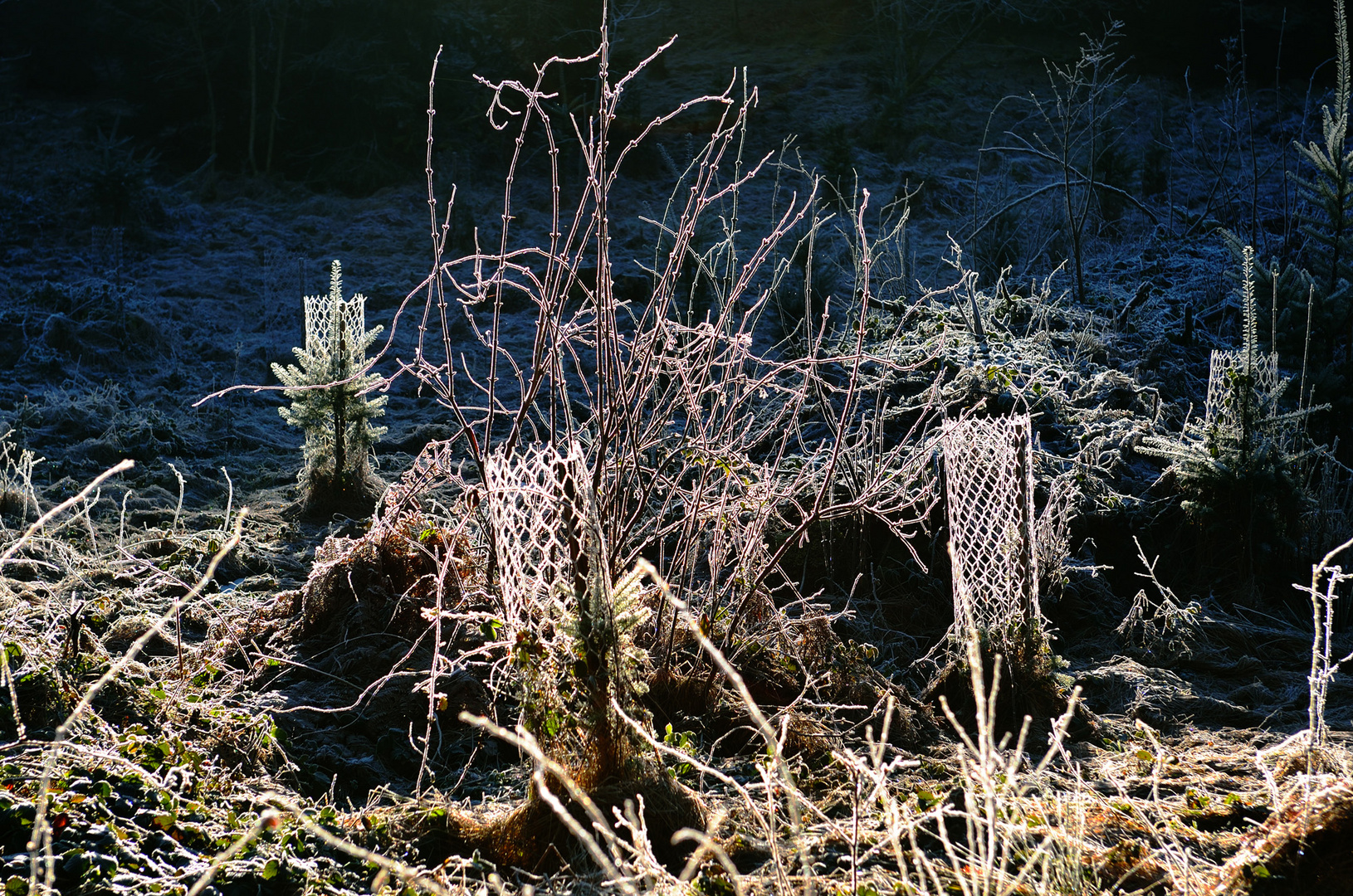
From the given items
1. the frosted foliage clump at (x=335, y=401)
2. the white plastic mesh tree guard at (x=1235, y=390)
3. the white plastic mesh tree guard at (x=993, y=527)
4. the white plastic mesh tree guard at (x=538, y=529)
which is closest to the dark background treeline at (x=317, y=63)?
the frosted foliage clump at (x=335, y=401)

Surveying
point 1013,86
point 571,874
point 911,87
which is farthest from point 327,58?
point 571,874

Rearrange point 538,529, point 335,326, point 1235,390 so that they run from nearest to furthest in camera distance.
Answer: point 538,529 → point 1235,390 → point 335,326

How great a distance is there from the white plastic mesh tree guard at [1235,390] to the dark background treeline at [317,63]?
933cm

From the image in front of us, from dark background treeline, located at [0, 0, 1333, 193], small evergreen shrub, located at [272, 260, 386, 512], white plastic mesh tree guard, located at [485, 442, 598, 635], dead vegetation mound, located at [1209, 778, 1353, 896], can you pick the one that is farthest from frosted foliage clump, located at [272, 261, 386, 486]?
dark background treeline, located at [0, 0, 1333, 193]

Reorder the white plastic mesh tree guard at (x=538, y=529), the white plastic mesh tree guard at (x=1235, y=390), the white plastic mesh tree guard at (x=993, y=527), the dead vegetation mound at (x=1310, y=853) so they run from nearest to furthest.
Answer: the dead vegetation mound at (x=1310, y=853)
the white plastic mesh tree guard at (x=538, y=529)
the white plastic mesh tree guard at (x=993, y=527)
the white plastic mesh tree guard at (x=1235, y=390)

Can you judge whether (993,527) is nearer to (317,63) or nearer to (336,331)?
Answer: (336,331)

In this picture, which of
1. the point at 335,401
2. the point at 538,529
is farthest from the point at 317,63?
the point at 538,529

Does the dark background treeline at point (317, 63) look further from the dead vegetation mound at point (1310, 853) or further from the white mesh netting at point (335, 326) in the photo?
the dead vegetation mound at point (1310, 853)

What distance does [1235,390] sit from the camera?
4520 mm

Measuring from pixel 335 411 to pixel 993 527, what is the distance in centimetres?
381

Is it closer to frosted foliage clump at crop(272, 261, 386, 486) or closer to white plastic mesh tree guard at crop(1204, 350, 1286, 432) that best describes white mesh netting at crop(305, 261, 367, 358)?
frosted foliage clump at crop(272, 261, 386, 486)

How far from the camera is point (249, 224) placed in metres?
10.9

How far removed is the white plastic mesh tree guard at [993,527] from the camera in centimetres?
346

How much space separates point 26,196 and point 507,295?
5.83 meters
